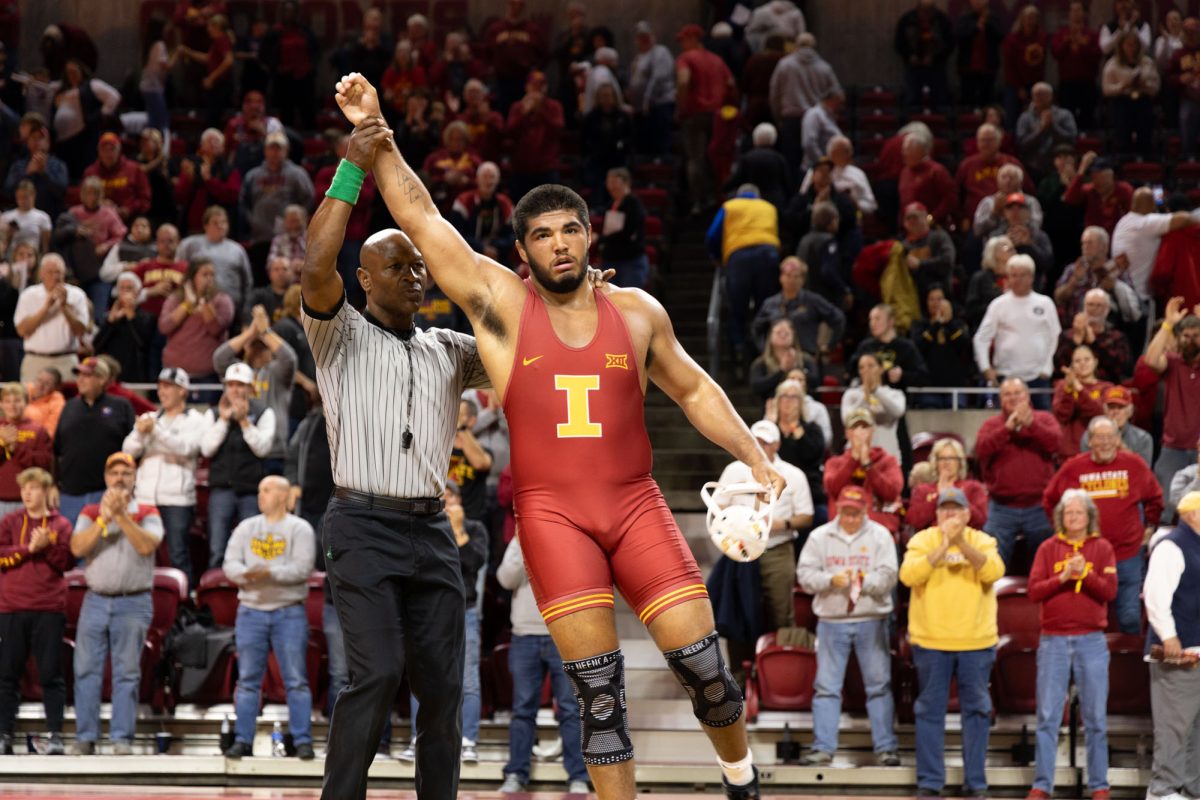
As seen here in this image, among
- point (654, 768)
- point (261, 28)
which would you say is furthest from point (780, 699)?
point (261, 28)

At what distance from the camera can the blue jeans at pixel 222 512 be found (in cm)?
1205

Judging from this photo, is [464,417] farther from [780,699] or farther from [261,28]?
[261,28]

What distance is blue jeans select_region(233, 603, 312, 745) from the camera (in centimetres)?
1057

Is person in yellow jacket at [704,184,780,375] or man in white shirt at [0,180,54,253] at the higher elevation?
man in white shirt at [0,180,54,253]

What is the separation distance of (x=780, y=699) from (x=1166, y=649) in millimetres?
2530

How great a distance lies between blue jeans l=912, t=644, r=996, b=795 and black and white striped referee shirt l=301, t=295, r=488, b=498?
5133 mm

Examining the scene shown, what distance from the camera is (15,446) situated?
40.3 ft

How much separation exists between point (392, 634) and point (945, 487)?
6129 mm

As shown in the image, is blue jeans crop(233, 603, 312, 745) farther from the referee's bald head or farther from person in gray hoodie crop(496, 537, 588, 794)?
the referee's bald head

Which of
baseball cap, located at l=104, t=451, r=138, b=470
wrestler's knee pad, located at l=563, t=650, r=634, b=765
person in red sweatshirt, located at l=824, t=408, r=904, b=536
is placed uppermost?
baseball cap, located at l=104, t=451, r=138, b=470

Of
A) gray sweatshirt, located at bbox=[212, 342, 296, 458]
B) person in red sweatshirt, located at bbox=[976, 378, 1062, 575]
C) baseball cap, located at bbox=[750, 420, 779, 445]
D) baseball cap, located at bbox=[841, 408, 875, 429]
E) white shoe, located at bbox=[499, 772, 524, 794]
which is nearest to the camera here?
white shoe, located at bbox=[499, 772, 524, 794]

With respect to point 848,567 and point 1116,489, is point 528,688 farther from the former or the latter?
point 1116,489

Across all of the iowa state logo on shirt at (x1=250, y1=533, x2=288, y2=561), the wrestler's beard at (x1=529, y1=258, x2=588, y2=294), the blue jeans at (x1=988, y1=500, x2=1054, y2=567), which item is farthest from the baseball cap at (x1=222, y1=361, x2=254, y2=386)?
the wrestler's beard at (x1=529, y1=258, x2=588, y2=294)

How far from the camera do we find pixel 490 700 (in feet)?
36.8
